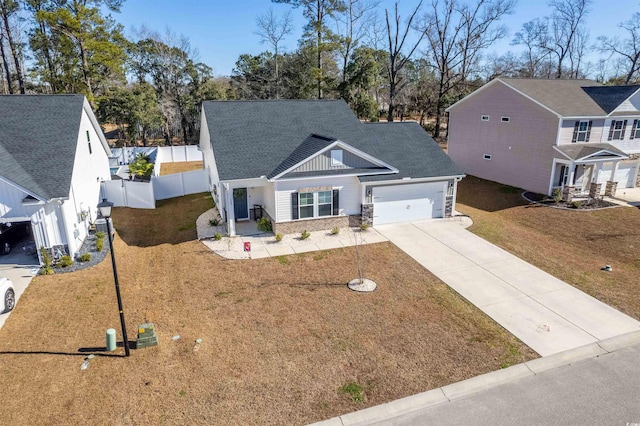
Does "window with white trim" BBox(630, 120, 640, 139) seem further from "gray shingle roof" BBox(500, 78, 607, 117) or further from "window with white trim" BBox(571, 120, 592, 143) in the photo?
"window with white trim" BBox(571, 120, 592, 143)

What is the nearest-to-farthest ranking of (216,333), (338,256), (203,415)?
(203,415) → (216,333) → (338,256)

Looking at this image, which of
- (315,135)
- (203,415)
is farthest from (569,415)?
(315,135)

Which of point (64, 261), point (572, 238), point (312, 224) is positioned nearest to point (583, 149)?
point (572, 238)

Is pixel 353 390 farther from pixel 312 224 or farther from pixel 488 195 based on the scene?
pixel 488 195

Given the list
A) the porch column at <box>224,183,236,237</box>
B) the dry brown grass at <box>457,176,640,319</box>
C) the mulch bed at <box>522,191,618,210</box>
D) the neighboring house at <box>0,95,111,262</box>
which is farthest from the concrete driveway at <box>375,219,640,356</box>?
the neighboring house at <box>0,95,111,262</box>

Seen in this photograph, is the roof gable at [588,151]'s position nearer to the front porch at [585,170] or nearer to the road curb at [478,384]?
the front porch at [585,170]

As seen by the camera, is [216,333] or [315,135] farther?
[315,135]

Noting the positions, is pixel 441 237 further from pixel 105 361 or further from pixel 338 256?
pixel 105 361

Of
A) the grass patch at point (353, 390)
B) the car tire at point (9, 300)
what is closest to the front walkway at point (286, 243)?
the car tire at point (9, 300)
